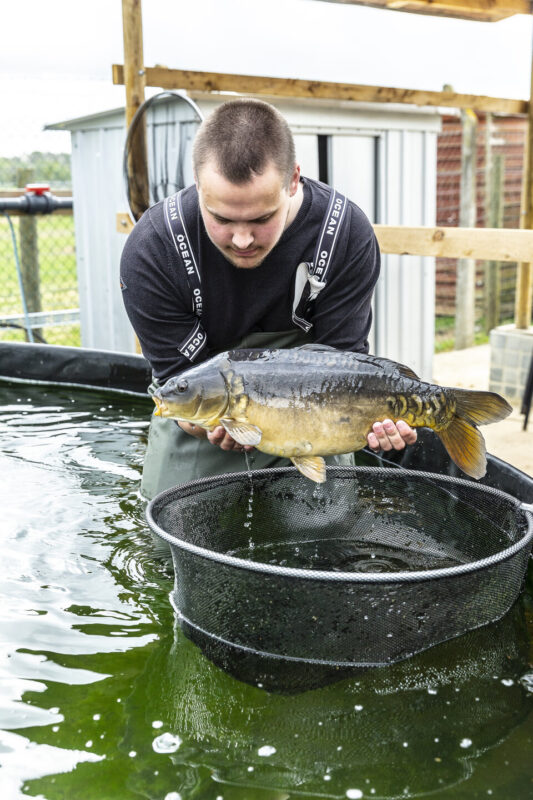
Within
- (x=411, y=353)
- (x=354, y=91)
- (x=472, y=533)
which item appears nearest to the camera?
(x=472, y=533)

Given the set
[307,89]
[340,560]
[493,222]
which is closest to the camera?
[340,560]

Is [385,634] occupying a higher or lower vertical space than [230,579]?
lower

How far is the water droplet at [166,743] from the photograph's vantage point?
88.1 inches

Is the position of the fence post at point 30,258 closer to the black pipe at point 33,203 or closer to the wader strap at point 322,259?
the black pipe at point 33,203

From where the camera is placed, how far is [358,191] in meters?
6.39

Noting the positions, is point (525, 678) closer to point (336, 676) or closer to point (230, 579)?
point (336, 676)

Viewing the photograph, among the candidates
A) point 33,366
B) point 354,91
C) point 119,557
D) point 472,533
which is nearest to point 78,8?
point 354,91

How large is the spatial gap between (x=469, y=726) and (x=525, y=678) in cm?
32

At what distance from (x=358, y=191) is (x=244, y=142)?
395cm

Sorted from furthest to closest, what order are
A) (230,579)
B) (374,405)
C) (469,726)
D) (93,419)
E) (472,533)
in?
1. (93,419)
2. (472,533)
3. (374,405)
4. (230,579)
5. (469,726)

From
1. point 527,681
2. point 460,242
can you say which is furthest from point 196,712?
point 460,242

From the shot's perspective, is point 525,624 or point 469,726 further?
point 525,624

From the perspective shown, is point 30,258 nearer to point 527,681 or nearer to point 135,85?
point 135,85

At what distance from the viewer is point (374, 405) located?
272cm
